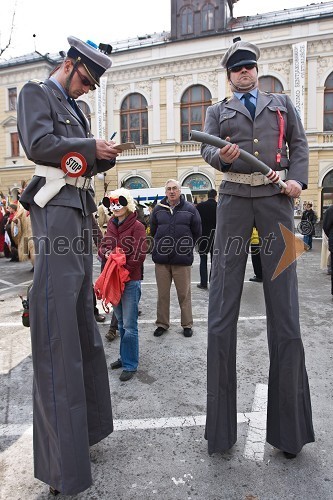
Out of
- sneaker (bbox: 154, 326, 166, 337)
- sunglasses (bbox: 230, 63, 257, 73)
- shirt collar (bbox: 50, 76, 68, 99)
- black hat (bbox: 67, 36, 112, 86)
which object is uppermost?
sunglasses (bbox: 230, 63, 257, 73)

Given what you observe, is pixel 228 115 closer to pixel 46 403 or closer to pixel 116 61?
pixel 46 403

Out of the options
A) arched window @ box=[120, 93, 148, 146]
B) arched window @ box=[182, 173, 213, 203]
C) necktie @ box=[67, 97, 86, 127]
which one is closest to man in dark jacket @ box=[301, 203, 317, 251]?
arched window @ box=[182, 173, 213, 203]

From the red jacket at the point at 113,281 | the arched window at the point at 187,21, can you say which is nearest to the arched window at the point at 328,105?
the arched window at the point at 187,21

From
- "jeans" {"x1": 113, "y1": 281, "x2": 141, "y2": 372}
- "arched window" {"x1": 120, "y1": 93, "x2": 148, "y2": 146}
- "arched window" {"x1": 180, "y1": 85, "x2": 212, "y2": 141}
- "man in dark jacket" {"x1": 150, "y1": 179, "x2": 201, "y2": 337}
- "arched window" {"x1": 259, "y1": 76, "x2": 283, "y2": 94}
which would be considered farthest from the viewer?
"arched window" {"x1": 120, "y1": 93, "x2": 148, "y2": 146}

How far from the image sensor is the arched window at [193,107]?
25.6 metres

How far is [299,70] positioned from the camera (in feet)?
75.2

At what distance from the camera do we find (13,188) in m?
29.3

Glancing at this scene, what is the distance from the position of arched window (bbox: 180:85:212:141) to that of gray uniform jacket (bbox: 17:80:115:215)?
24.7 m

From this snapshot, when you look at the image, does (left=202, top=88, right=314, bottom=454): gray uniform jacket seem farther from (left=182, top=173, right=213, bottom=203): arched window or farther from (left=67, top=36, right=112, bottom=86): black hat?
(left=182, top=173, right=213, bottom=203): arched window

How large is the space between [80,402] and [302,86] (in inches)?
983

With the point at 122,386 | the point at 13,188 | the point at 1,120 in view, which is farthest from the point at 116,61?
the point at 122,386

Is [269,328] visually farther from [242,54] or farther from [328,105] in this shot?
[328,105]

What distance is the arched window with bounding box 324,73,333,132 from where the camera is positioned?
2358 centimetres

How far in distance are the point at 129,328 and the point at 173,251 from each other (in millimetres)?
1547
